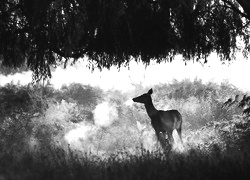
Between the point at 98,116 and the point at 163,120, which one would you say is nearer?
the point at 163,120

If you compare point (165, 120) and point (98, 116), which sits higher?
point (98, 116)

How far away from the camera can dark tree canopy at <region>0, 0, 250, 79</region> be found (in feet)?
23.5

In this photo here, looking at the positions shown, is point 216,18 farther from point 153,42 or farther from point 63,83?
point 63,83

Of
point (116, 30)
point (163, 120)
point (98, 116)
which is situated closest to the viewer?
point (116, 30)

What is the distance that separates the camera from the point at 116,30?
778cm

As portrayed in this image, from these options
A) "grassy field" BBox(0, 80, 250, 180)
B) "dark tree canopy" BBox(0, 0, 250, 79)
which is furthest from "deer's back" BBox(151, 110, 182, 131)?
"dark tree canopy" BBox(0, 0, 250, 79)

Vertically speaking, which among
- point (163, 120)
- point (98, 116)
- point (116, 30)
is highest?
point (98, 116)

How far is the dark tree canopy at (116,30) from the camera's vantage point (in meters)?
7.16

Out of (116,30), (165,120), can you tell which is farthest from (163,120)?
(116,30)

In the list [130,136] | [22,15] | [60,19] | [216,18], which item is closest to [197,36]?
[216,18]

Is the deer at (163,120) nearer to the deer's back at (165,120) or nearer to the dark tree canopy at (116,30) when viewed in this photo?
the deer's back at (165,120)

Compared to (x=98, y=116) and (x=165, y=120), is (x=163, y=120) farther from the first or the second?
(x=98, y=116)

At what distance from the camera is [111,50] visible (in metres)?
8.38

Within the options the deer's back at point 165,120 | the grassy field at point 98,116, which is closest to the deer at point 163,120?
the deer's back at point 165,120
